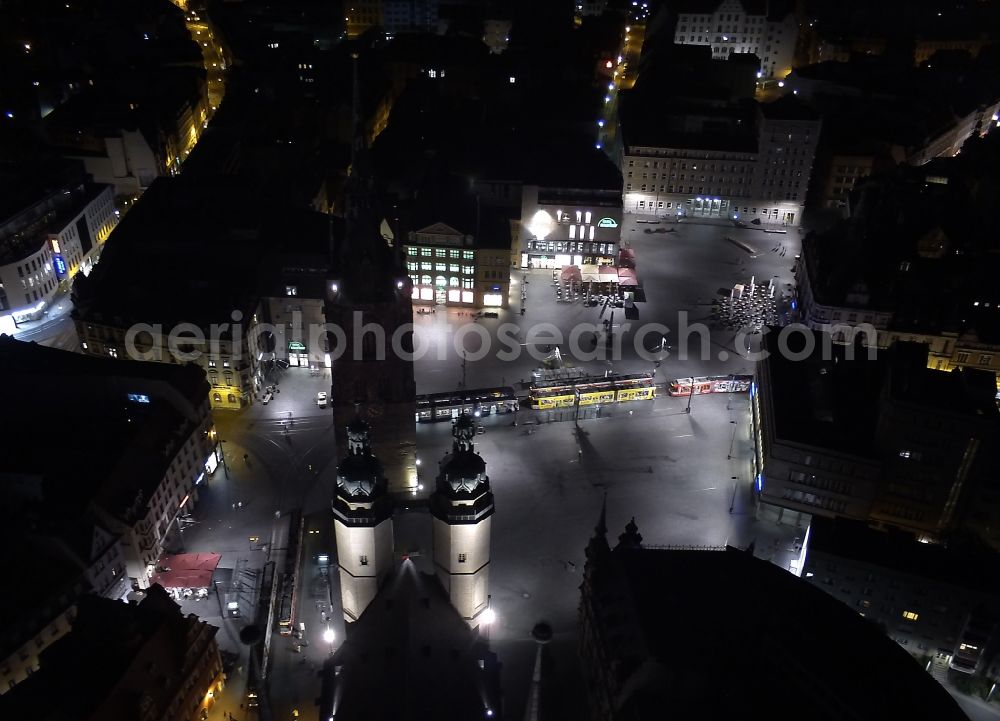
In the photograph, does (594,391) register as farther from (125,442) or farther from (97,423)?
(97,423)

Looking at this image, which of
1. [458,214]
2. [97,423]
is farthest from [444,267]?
[97,423]

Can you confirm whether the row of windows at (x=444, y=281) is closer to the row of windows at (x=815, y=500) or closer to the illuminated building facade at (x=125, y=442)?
the illuminated building facade at (x=125, y=442)

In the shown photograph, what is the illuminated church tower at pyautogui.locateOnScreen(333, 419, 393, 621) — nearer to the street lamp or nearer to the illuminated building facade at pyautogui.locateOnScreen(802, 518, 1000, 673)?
the street lamp

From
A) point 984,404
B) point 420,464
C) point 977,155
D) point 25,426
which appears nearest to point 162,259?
point 25,426

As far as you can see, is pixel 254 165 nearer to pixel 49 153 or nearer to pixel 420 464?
pixel 49 153

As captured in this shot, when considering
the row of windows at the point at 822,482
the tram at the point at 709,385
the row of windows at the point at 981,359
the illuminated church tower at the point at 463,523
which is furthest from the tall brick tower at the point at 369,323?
the row of windows at the point at 981,359

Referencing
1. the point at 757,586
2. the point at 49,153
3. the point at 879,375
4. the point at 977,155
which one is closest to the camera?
the point at 757,586
